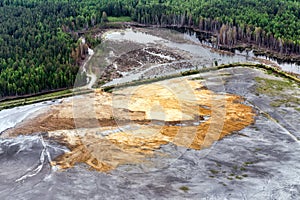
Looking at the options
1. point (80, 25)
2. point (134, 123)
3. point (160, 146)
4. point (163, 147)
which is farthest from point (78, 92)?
point (80, 25)

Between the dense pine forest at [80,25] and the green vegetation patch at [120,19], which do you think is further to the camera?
the green vegetation patch at [120,19]

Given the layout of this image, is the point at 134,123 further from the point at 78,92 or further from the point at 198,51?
the point at 198,51

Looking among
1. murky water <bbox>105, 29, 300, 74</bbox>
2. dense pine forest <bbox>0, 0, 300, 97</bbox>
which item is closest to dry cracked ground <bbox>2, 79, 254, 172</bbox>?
dense pine forest <bbox>0, 0, 300, 97</bbox>

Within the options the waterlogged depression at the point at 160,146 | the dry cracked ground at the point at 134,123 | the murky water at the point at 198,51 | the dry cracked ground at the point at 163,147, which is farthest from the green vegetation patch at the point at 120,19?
the dry cracked ground at the point at 163,147

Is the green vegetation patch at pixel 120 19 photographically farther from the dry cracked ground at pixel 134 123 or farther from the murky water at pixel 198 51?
the dry cracked ground at pixel 134 123

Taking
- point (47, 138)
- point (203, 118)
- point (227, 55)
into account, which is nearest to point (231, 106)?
point (203, 118)

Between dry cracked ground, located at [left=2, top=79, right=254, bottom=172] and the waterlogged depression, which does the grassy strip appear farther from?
dry cracked ground, located at [left=2, top=79, right=254, bottom=172]
